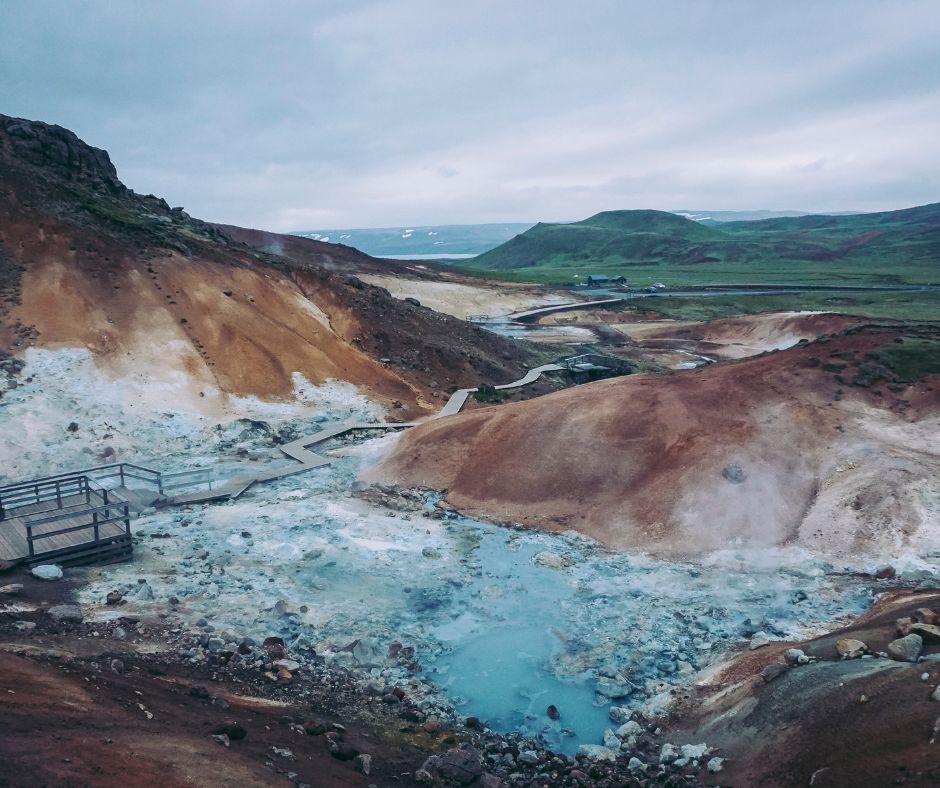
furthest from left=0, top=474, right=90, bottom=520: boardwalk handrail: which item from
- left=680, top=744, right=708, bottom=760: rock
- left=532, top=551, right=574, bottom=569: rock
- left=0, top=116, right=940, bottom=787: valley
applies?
left=680, top=744, right=708, bottom=760: rock

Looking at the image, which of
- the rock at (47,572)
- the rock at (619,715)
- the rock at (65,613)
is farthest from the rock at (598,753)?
the rock at (47,572)

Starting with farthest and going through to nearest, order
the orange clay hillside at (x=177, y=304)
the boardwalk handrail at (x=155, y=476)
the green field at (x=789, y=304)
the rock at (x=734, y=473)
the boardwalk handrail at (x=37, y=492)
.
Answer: the green field at (x=789, y=304) < the orange clay hillside at (x=177, y=304) < the boardwalk handrail at (x=155, y=476) < the rock at (x=734, y=473) < the boardwalk handrail at (x=37, y=492)

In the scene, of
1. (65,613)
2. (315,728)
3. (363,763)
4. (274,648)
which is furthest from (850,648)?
(65,613)

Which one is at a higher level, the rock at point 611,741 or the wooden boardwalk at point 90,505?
the wooden boardwalk at point 90,505

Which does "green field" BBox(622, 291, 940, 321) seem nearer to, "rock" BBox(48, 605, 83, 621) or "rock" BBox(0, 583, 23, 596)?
"rock" BBox(48, 605, 83, 621)

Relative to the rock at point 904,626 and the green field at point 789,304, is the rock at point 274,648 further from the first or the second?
the green field at point 789,304

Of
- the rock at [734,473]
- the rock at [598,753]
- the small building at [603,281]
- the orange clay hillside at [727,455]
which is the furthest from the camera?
the small building at [603,281]
